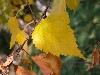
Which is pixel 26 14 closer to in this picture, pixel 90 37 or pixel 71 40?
pixel 90 37

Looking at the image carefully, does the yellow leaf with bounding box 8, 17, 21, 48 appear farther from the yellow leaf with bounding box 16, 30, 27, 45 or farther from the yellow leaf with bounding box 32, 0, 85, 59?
the yellow leaf with bounding box 32, 0, 85, 59

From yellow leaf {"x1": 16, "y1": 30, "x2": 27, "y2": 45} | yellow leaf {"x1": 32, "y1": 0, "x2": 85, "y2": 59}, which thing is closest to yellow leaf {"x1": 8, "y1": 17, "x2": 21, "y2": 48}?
yellow leaf {"x1": 16, "y1": 30, "x2": 27, "y2": 45}

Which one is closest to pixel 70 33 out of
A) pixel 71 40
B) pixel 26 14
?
pixel 71 40

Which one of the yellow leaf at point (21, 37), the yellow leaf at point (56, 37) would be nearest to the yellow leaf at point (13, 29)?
the yellow leaf at point (21, 37)

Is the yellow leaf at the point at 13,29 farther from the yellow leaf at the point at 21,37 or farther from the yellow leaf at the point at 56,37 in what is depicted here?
the yellow leaf at the point at 56,37

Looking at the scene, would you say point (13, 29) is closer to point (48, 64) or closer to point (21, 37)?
point (21, 37)
